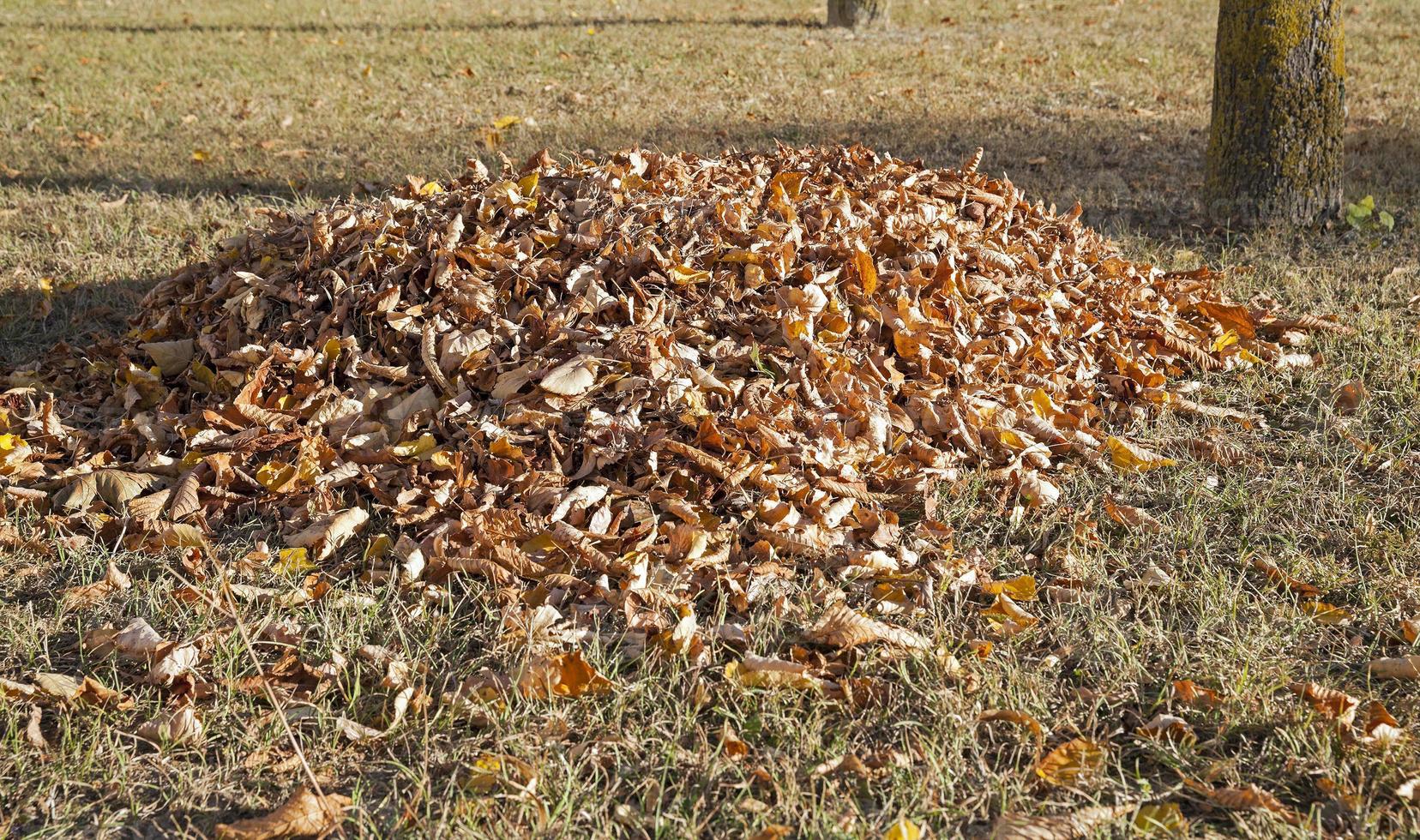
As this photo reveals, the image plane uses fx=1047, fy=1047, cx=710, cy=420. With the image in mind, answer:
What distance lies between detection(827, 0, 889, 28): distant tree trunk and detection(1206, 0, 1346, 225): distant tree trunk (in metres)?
6.12

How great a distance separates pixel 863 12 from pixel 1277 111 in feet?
21.5

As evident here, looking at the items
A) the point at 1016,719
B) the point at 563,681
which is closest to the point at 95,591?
the point at 563,681

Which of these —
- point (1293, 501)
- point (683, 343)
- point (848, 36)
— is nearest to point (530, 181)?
point (683, 343)

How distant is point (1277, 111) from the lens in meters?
5.32

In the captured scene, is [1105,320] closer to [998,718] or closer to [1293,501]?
[1293,501]

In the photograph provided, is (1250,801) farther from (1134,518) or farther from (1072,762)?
(1134,518)

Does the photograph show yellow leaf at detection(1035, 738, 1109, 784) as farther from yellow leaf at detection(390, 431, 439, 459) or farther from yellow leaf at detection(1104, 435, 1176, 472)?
yellow leaf at detection(390, 431, 439, 459)

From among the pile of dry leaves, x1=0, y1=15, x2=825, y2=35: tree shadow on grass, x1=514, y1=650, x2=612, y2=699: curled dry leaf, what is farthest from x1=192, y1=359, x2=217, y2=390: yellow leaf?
x1=0, y1=15, x2=825, y2=35: tree shadow on grass

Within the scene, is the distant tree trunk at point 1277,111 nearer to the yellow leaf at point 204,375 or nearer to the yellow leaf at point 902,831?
the yellow leaf at point 902,831

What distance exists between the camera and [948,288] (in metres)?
3.90

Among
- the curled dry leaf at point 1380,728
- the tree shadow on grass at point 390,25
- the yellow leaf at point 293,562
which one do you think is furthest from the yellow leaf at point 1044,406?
the tree shadow on grass at point 390,25

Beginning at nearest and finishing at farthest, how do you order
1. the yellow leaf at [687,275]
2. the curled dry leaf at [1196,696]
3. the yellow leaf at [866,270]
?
the curled dry leaf at [1196,696] < the yellow leaf at [687,275] < the yellow leaf at [866,270]

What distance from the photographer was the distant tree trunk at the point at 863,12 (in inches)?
437

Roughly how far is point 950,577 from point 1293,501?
1.21m
